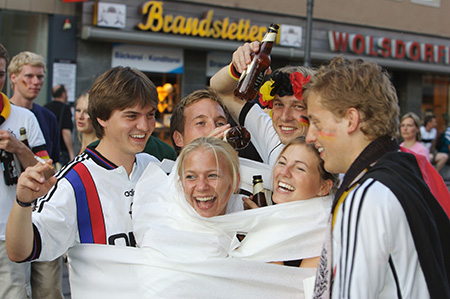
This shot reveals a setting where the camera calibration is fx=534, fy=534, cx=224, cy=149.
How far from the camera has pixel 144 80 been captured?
2855mm

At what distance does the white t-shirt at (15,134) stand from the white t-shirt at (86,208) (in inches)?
55.7

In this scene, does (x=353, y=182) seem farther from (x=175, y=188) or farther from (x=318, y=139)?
(x=175, y=188)

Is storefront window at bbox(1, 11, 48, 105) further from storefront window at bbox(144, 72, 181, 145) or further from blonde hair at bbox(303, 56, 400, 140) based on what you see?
blonde hair at bbox(303, 56, 400, 140)

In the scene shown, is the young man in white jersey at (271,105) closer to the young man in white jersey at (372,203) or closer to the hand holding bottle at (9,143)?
the young man in white jersey at (372,203)

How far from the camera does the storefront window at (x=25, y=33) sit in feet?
35.9

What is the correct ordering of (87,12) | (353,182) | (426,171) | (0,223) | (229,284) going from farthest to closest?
(87,12) < (0,223) < (229,284) < (426,171) < (353,182)

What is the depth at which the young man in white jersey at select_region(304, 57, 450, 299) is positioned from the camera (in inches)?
66.2

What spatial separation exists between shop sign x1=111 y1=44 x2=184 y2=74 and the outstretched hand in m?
9.82

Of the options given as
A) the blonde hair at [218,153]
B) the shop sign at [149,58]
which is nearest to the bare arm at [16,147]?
the blonde hair at [218,153]

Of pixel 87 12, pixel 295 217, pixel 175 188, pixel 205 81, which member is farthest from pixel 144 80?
pixel 205 81

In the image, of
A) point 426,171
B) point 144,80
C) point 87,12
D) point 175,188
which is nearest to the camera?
point 426,171

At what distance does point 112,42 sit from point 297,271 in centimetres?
1034

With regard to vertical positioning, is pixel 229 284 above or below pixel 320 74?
A: below

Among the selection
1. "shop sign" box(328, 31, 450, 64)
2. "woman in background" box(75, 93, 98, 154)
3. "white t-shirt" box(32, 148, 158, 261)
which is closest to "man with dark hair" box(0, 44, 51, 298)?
"white t-shirt" box(32, 148, 158, 261)
